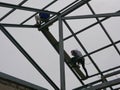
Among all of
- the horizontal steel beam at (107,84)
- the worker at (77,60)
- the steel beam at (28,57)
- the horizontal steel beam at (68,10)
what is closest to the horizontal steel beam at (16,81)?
the horizontal steel beam at (107,84)

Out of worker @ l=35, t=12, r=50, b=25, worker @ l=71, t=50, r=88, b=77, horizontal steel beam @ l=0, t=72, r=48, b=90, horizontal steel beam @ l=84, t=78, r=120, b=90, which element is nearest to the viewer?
horizontal steel beam @ l=84, t=78, r=120, b=90

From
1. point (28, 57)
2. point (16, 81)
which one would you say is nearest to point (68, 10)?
point (28, 57)

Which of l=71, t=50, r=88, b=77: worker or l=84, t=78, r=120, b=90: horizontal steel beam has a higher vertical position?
l=84, t=78, r=120, b=90: horizontal steel beam

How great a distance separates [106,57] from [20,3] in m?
4.73

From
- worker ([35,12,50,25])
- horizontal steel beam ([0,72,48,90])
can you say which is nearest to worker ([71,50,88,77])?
worker ([35,12,50,25])

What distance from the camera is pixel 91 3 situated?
15133mm

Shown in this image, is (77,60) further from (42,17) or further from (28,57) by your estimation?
(42,17)

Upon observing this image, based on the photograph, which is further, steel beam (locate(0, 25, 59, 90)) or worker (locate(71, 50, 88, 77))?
worker (locate(71, 50, 88, 77))

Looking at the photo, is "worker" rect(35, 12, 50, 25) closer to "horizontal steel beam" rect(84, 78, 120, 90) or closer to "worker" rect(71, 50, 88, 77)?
"worker" rect(71, 50, 88, 77)

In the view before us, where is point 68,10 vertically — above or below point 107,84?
above

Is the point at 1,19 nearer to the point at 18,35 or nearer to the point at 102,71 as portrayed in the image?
the point at 18,35

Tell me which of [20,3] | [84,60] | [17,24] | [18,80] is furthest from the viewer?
[84,60]

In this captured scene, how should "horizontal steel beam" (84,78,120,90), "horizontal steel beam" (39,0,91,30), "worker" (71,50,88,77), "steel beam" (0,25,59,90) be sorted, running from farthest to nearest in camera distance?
1. "worker" (71,50,88,77)
2. "steel beam" (0,25,59,90)
3. "horizontal steel beam" (39,0,91,30)
4. "horizontal steel beam" (84,78,120,90)

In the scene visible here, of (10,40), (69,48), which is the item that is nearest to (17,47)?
(10,40)
